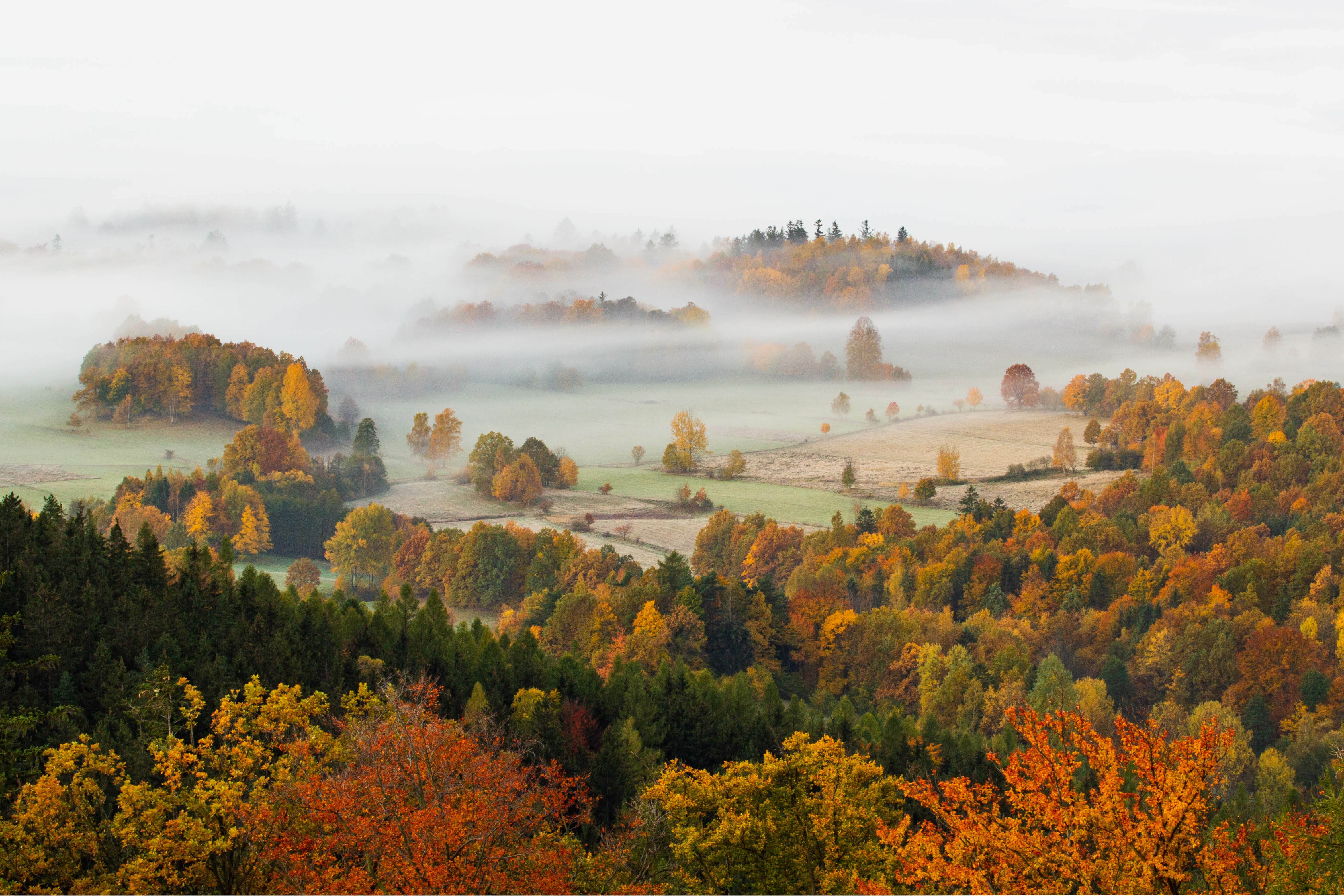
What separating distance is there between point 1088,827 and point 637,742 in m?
52.0

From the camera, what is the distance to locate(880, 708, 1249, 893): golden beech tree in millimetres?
34719

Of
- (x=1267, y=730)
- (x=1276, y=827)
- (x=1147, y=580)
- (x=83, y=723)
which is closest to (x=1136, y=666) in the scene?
(x=1267, y=730)

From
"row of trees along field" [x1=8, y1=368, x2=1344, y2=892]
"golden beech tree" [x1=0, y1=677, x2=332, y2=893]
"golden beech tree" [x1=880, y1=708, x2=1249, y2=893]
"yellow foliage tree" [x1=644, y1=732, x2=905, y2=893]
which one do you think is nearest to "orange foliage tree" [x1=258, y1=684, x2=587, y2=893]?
"row of trees along field" [x1=8, y1=368, x2=1344, y2=892]

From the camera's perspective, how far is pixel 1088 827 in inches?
1406

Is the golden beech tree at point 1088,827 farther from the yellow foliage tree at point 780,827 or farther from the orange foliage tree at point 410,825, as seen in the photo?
the orange foliage tree at point 410,825

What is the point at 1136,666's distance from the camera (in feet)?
561

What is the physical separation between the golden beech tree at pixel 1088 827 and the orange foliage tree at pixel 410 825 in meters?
13.3

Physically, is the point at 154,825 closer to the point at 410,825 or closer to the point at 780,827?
the point at 410,825

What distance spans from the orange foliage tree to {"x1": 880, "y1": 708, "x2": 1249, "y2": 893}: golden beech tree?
13.3 meters

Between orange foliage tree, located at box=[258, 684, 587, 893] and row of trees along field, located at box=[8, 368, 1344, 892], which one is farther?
orange foliage tree, located at box=[258, 684, 587, 893]

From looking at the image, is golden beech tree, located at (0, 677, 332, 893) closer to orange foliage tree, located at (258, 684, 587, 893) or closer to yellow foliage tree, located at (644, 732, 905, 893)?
orange foliage tree, located at (258, 684, 587, 893)

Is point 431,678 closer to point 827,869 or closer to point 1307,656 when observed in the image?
point 827,869

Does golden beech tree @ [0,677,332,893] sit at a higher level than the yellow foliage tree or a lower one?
higher

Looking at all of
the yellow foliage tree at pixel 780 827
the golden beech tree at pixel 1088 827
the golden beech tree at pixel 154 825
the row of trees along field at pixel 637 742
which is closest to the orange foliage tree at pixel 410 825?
the row of trees along field at pixel 637 742
